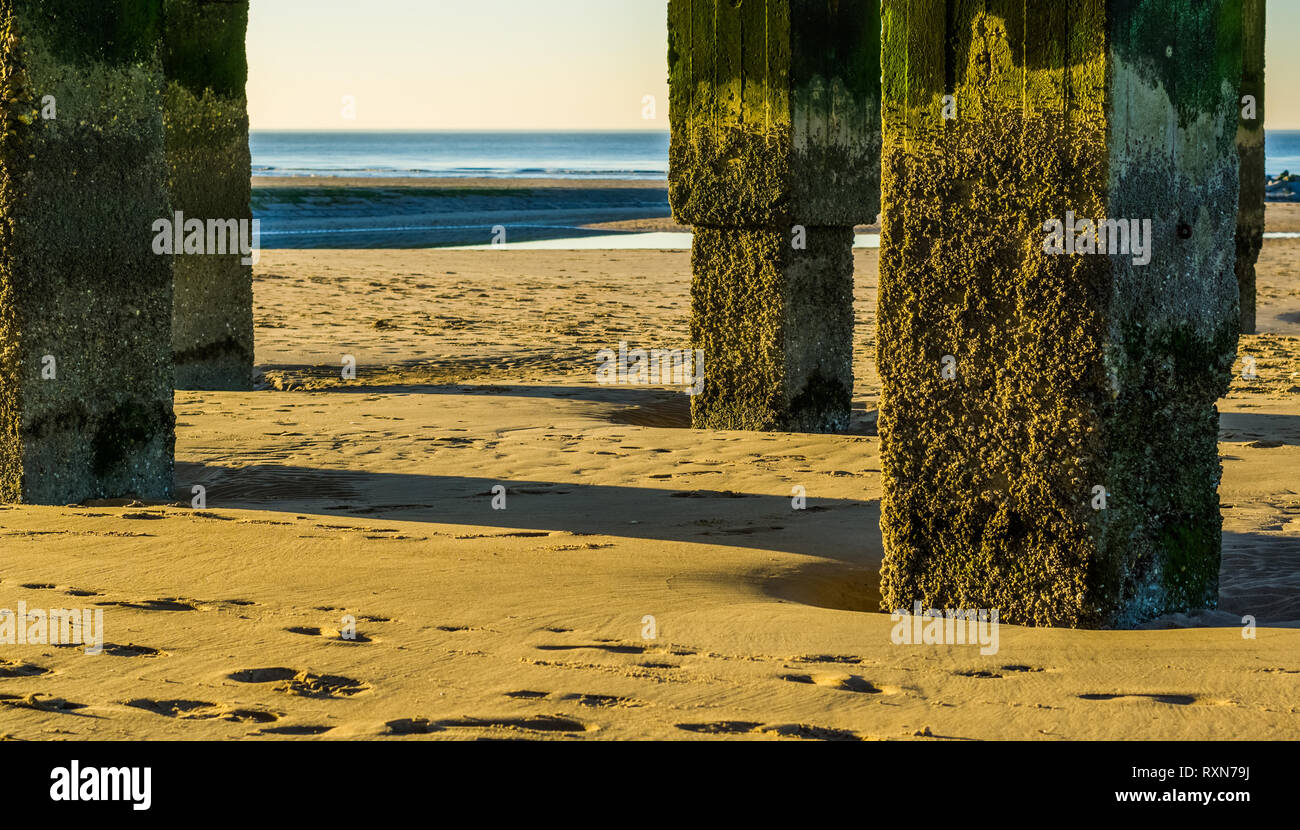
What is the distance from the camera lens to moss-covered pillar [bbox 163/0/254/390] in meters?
10.1

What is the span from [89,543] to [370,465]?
76.0 inches

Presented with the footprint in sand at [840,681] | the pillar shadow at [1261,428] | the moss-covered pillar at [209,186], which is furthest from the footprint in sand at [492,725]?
the moss-covered pillar at [209,186]

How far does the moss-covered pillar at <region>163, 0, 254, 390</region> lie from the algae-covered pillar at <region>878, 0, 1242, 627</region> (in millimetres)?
6414

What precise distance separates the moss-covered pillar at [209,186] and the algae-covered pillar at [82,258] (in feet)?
11.0

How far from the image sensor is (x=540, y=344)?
12602 millimetres

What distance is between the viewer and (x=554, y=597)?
190 inches

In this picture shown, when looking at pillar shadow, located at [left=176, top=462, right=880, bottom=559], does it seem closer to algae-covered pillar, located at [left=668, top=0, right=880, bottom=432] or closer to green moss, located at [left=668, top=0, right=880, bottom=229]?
Result: algae-covered pillar, located at [left=668, top=0, right=880, bottom=432]

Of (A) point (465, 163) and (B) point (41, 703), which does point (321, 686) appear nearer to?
(B) point (41, 703)

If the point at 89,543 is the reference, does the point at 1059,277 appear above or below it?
above

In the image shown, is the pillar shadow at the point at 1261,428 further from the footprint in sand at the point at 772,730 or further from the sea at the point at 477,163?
the sea at the point at 477,163

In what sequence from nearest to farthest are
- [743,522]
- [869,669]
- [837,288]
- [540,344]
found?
[869,669] → [743,522] → [837,288] → [540,344]

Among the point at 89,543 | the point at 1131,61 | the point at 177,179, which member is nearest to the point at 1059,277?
the point at 1131,61

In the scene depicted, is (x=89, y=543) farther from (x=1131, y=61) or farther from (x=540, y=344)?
(x=540, y=344)
